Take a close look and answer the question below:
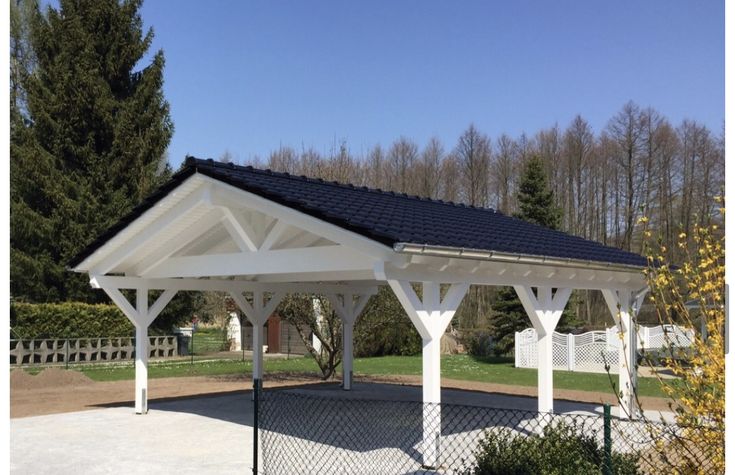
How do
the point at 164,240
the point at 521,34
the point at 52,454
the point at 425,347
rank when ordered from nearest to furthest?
the point at 425,347
the point at 52,454
the point at 164,240
the point at 521,34

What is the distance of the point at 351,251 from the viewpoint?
30.1 feet

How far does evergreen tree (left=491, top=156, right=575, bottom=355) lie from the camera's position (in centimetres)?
2731

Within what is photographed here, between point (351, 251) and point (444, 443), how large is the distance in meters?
2.94

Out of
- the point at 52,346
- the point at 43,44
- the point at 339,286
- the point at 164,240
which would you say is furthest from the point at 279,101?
the point at 164,240

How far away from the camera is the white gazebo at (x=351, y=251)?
8.58m

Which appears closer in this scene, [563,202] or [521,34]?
[521,34]

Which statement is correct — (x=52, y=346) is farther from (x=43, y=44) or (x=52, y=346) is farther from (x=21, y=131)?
(x=43, y=44)

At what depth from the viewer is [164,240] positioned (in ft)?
39.8

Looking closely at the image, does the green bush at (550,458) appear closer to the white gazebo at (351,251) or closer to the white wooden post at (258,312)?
the white gazebo at (351,251)

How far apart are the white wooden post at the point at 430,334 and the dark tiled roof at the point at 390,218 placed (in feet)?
2.17

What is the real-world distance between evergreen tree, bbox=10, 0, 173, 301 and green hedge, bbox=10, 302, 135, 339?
79.5 inches

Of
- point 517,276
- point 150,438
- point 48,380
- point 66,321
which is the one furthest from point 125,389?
point 517,276

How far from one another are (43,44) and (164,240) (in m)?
23.8

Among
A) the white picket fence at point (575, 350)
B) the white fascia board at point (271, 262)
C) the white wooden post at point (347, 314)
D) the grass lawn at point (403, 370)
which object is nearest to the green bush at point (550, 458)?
the white fascia board at point (271, 262)
